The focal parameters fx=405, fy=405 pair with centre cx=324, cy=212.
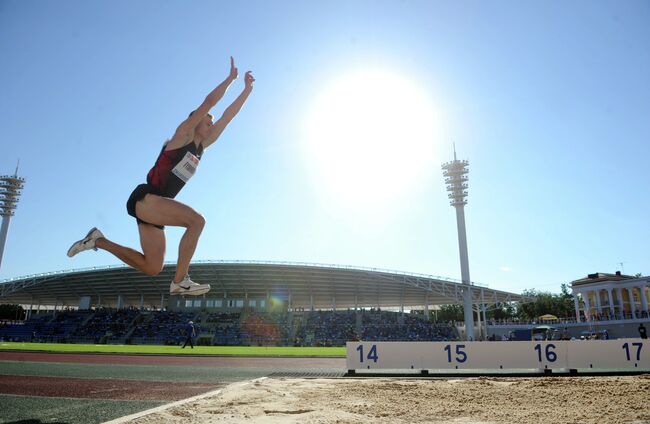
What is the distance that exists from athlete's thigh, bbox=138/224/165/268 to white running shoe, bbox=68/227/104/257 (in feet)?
2.41

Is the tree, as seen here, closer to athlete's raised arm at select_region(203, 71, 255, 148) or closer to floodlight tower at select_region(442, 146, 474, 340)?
floodlight tower at select_region(442, 146, 474, 340)

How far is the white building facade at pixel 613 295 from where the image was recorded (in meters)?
48.7

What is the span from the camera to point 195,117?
4055 millimetres

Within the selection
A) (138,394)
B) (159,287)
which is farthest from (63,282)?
(138,394)

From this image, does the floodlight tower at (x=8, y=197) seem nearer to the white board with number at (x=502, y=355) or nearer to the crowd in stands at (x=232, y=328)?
the crowd in stands at (x=232, y=328)

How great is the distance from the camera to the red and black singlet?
4148mm

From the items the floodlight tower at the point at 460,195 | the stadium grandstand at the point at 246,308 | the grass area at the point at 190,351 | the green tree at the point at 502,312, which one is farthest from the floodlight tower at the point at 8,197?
the green tree at the point at 502,312

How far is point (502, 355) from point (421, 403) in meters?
6.40

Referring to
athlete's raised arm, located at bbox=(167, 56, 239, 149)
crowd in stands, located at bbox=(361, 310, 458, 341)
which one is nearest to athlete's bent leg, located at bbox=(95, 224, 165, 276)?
athlete's raised arm, located at bbox=(167, 56, 239, 149)

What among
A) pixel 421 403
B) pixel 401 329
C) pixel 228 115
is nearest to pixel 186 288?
pixel 228 115

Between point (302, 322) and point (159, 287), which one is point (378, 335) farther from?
point (159, 287)

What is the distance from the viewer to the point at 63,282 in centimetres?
5488

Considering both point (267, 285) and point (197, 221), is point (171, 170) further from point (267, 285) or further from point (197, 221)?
point (267, 285)

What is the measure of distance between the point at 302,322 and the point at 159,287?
21.1 meters
